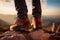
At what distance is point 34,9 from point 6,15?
2.21 ft

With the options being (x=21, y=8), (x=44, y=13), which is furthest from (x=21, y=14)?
(x=44, y=13)

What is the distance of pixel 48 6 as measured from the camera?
2.21 m

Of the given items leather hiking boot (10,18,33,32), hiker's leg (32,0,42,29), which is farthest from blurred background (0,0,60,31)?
leather hiking boot (10,18,33,32)

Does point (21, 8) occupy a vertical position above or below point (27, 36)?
above

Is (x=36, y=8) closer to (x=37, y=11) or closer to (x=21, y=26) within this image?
(x=37, y=11)

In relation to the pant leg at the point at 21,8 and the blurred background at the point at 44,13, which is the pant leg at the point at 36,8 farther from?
the blurred background at the point at 44,13

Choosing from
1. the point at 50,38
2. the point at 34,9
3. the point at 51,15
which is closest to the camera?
the point at 50,38

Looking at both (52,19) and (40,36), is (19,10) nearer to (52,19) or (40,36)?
(40,36)

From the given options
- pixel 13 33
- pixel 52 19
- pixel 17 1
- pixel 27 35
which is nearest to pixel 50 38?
pixel 27 35

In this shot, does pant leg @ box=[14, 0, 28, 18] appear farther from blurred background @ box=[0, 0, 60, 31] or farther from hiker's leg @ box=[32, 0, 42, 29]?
blurred background @ box=[0, 0, 60, 31]

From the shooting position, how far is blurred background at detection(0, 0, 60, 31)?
2.20 meters

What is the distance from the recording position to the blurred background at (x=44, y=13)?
2195mm

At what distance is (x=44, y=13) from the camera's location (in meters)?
2.21

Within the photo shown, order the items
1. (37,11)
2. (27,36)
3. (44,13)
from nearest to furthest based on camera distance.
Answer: (27,36), (37,11), (44,13)
